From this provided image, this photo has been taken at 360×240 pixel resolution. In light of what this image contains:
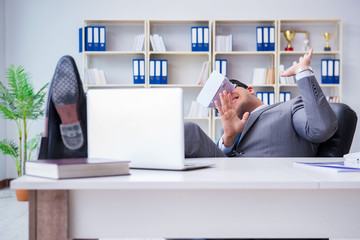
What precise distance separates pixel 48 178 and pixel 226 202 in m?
0.41

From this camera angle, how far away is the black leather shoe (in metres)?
Result: 1.10

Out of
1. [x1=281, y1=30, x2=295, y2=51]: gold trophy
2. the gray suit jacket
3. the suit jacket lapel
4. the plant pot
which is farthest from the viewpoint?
[x1=281, y1=30, x2=295, y2=51]: gold trophy

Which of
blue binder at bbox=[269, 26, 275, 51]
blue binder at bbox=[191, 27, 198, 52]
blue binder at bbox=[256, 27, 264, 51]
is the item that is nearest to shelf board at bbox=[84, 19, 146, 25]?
blue binder at bbox=[191, 27, 198, 52]

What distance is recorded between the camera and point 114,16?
502 centimetres

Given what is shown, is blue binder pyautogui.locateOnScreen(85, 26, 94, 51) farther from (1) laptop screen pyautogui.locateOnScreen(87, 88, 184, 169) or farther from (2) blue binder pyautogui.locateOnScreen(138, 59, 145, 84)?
(1) laptop screen pyautogui.locateOnScreen(87, 88, 184, 169)

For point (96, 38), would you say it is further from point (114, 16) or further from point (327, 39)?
point (327, 39)

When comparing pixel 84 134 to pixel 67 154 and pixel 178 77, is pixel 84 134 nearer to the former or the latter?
pixel 67 154

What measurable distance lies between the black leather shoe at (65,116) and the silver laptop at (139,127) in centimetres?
5

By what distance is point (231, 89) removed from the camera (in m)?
2.18

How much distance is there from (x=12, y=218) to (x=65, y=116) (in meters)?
2.54

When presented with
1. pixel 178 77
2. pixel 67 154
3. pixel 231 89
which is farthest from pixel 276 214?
pixel 178 77

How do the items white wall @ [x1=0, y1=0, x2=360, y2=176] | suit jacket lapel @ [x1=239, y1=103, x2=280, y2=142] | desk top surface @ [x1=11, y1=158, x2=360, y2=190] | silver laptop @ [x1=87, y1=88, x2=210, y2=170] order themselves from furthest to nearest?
1. white wall @ [x1=0, y1=0, x2=360, y2=176]
2. suit jacket lapel @ [x1=239, y1=103, x2=280, y2=142]
3. silver laptop @ [x1=87, y1=88, x2=210, y2=170]
4. desk top surface @ [x1=11, y1=158, x2=360, y2=190]

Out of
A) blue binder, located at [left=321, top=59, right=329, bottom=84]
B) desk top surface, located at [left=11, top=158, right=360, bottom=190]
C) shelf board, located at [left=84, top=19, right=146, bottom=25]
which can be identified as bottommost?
desk top surface, located at [left=11, top=158, right=360, bottom=190]

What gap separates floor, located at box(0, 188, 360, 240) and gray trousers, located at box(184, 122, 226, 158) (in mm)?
1679
